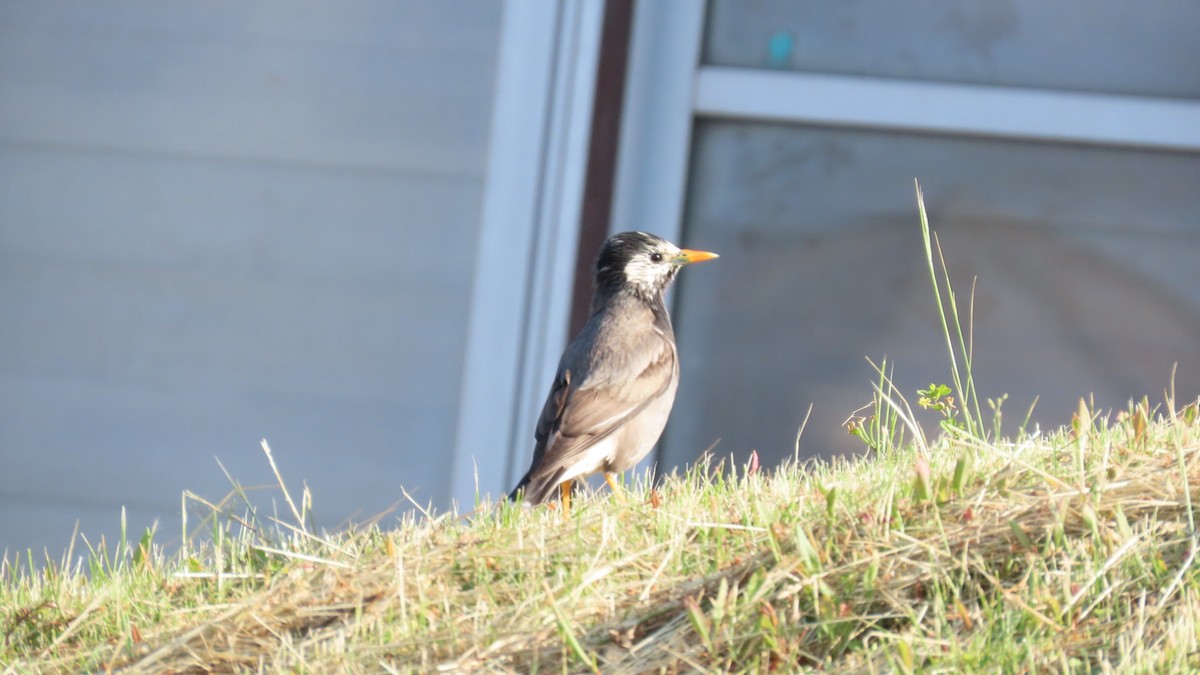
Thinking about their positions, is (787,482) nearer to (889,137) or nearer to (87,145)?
(889,137)

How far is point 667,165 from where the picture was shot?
9.45m

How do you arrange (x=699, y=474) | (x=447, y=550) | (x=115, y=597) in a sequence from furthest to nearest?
(x=699, y=474) < (x=115, y=597) < (x=447, y=550)

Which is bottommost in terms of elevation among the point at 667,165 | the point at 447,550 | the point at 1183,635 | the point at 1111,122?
the point at 447,550

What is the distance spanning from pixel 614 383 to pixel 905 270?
408 cm

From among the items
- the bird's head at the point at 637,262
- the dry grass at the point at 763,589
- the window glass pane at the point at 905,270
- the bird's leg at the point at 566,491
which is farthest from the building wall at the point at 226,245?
the dry grass at the point at 763,589

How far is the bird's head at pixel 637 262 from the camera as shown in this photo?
6.89 m

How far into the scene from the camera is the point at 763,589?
293 centimetres

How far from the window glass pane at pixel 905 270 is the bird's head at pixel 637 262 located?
8.62 ft

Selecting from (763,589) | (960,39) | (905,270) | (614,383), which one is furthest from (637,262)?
(763,589)

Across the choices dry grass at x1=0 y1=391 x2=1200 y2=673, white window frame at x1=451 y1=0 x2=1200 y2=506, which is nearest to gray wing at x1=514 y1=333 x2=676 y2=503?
dry grass at x1=0 y1=391 x2=1200 y2=673

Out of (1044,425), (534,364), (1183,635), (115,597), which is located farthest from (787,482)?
(1044,425)

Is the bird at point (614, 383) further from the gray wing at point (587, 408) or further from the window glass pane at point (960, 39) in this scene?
the window glass pane at point (960, 39)

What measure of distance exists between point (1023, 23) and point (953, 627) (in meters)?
7.50

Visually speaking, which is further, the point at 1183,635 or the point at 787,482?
the point at 787,482
